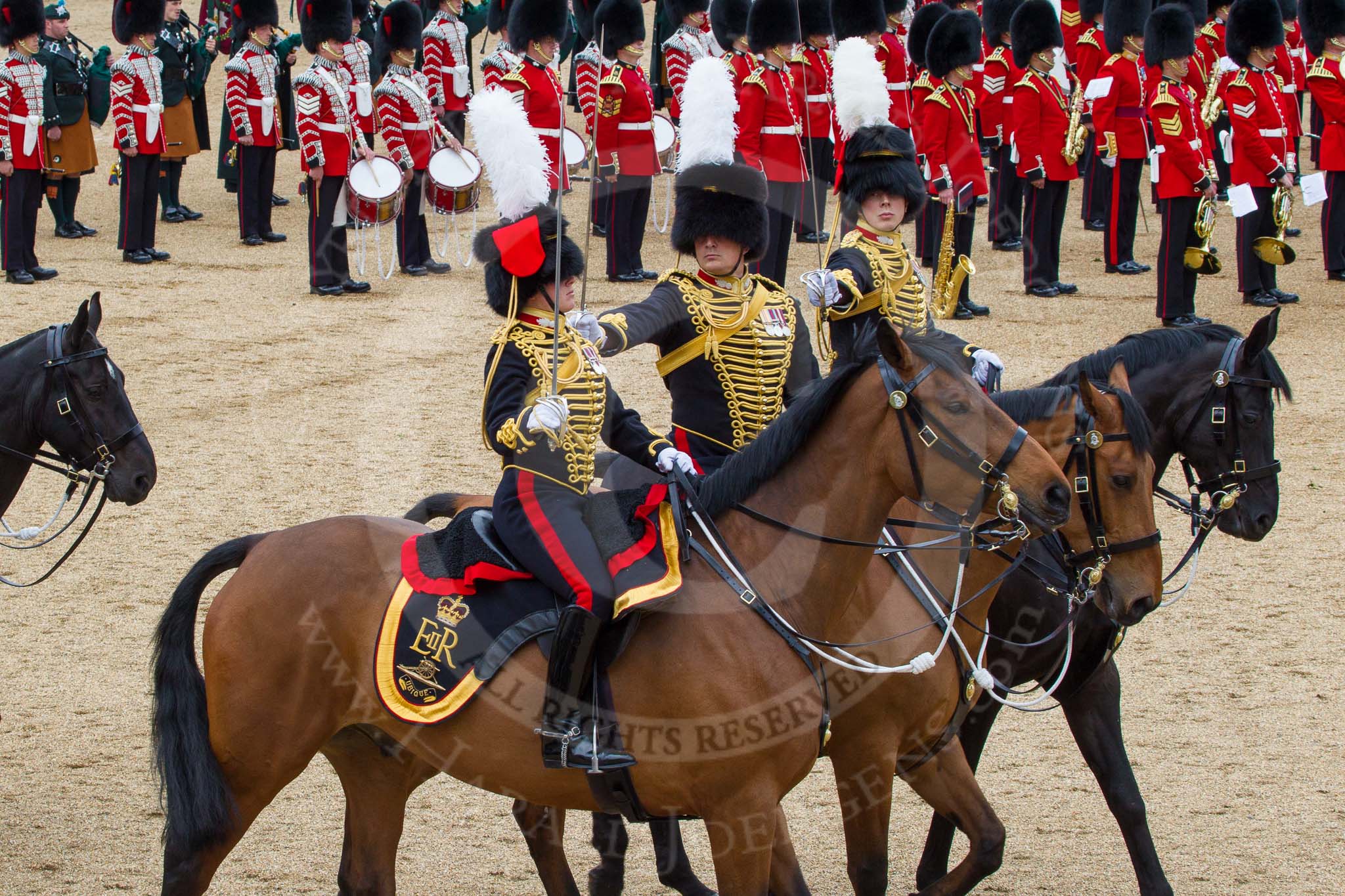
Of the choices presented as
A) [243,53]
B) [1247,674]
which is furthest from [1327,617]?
[243,53]

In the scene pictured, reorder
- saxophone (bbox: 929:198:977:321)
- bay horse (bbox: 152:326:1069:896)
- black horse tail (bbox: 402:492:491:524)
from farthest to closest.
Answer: saxophone (bbox: 929:198:977:321) → black horse tail (bbox: 402:492:491:524) → bay horse (bbox: 152:326:1069:896)

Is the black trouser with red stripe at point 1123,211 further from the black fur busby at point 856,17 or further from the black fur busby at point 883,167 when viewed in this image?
the black fur busby at point 883,167

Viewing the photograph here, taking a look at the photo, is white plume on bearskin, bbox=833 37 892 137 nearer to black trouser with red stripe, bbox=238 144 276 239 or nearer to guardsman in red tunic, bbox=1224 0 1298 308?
guardsman in red tunic, bbox=1224 0 1298 308

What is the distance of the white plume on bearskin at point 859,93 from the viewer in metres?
5.19

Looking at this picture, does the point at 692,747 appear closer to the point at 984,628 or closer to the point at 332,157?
the point at 984,628

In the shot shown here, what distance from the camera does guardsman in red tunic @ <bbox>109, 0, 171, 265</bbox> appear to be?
37.2 ft

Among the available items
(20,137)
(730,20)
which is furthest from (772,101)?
(20,137)

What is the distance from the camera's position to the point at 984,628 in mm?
4094

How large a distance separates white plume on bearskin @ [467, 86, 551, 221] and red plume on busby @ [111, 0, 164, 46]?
863 centimetres

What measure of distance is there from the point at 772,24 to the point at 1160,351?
717 cm

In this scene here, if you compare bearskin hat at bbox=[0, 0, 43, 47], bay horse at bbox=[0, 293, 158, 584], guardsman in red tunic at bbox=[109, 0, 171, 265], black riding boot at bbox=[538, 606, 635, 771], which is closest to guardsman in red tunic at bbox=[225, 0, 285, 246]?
guardsman in red tunic at bbox=[109, 0, 171, 265]

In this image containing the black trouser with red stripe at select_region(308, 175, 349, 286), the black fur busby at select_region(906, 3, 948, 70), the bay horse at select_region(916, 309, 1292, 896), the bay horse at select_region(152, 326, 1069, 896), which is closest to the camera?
the bay horse at select_region(152, 326, 1069, 896)

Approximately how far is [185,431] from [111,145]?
8530 millimetres

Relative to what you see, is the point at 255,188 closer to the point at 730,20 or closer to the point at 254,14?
the point at 254,14
